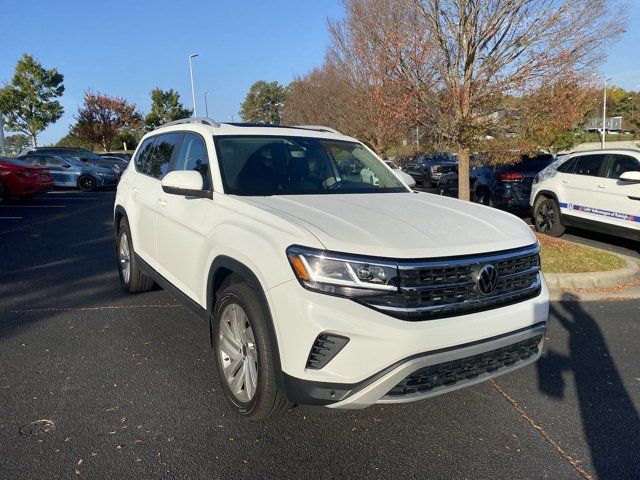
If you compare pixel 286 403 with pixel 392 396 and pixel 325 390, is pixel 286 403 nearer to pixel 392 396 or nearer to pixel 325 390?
pixel 325 390

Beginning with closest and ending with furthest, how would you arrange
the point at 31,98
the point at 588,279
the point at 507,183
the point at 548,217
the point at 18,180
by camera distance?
the point at 588,279 < the point at 548,217 < the point at 507,183 < the point at 18,180 < the point at 31,98

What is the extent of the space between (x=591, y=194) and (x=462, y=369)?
22.4 ft

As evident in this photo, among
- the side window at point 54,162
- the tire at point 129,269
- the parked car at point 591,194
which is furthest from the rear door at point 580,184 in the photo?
the side window at point 54,162

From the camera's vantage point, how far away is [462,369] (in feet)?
8.57

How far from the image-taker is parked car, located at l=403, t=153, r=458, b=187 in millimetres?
20406

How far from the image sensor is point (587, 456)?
2.70m

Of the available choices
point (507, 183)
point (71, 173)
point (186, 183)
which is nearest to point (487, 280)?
point (186, 183)

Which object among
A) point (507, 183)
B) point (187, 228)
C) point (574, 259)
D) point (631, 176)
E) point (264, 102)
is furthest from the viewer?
point (264, 102)

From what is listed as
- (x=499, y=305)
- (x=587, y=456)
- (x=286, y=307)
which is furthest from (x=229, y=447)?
(x=587, y=456)

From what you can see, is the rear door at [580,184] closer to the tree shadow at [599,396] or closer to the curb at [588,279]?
the curb at [588,279]

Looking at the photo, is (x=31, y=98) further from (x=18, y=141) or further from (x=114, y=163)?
(x=18, y=141)

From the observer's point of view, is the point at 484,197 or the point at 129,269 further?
the point at 484,197

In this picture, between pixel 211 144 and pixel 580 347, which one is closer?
pixel 211 144

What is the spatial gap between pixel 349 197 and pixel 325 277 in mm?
1248
